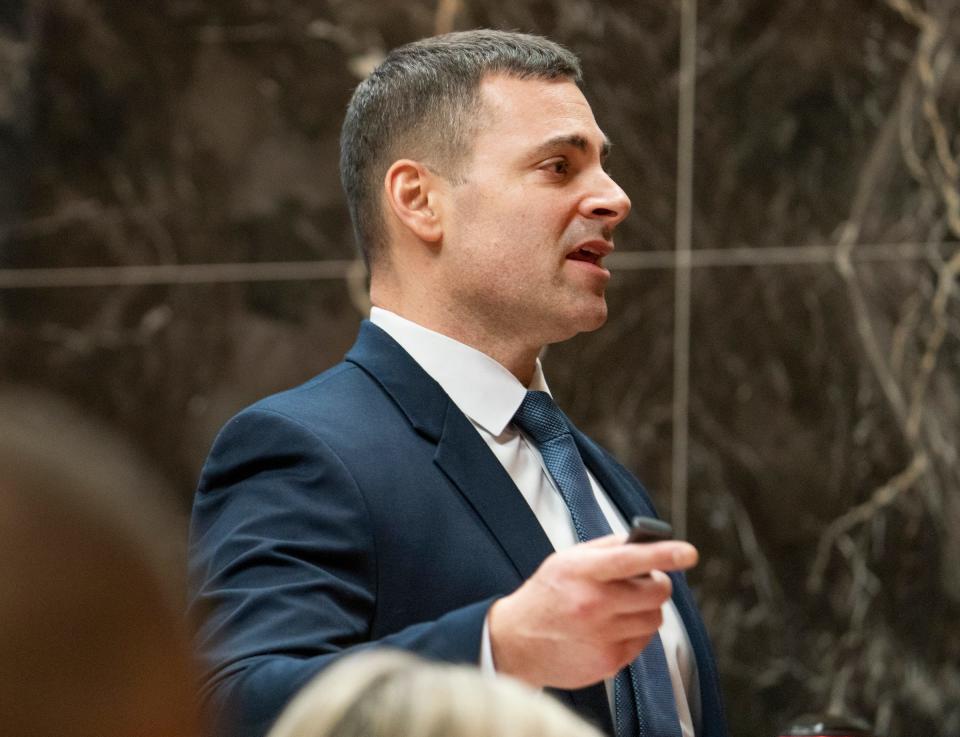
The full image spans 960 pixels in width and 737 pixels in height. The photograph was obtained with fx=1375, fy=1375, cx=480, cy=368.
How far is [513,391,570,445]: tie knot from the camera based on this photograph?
1955 millimetres

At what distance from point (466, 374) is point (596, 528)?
0.29 meters

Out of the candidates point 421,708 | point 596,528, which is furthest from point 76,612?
point 596,528

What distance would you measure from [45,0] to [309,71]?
79 cm

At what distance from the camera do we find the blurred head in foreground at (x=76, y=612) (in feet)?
1.45

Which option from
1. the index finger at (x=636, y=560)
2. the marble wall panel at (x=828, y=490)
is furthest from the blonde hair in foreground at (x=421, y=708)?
the marble wall panel at (x=828, y=490)

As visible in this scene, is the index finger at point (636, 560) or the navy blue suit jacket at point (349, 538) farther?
the navy blue suit jacket at point (349, 538)

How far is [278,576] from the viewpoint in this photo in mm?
1575

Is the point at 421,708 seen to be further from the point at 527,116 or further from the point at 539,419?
the point at 527,116

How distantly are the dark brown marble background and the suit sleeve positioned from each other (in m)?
1.66

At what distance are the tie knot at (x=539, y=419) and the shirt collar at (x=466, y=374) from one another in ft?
0.05

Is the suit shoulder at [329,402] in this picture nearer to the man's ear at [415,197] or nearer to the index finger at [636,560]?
the man's ear at [415,197]

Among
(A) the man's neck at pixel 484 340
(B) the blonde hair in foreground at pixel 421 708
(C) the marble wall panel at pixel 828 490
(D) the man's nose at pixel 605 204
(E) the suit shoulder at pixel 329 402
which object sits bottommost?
(C) the marble wall panel at pixel 828 490

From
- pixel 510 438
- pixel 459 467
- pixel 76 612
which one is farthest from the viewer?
pixel 510 438

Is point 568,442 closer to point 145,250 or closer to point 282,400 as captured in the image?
point 282,400
